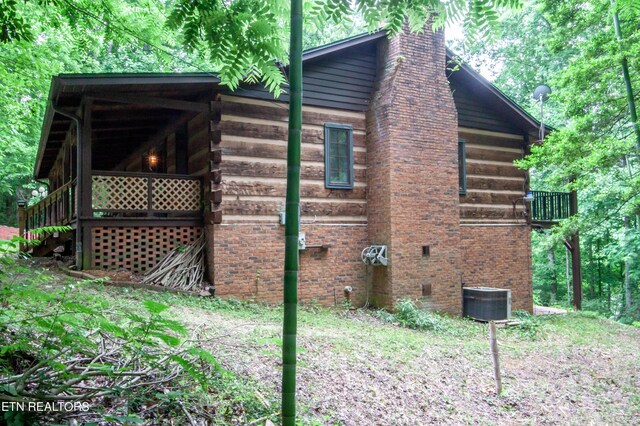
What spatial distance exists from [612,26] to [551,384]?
7421 mm

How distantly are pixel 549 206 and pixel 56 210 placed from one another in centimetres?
1559

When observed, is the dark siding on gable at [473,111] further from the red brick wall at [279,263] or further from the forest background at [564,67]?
the red brick wall at [279,263]

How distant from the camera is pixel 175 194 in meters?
11.6

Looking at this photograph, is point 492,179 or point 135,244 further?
point 492,179

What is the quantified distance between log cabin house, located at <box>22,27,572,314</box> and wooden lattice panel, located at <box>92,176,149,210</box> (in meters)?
0.03

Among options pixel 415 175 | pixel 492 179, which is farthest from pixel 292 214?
pixel 492 179

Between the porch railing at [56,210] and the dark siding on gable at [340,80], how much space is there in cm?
525

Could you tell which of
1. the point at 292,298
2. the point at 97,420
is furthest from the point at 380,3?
the point at 97,420

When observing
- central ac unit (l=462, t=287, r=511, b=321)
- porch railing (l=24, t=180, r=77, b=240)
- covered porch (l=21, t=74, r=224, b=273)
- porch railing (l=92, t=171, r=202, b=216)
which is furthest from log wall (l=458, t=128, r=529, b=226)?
porch railing (l=24, t=180, r=77, b=240)

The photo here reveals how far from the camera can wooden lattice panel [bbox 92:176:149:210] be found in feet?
35.4

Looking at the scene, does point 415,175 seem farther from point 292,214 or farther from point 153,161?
point 292,214

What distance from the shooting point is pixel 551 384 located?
25.4ft

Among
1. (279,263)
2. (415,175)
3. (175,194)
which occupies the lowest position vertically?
(279,263)

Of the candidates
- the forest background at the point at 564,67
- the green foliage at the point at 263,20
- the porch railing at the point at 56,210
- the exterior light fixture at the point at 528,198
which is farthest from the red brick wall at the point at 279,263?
the green foliage at the point at 263,20
